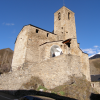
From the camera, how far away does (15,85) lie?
12.1m

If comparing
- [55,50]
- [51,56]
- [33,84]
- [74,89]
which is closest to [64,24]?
[55,50]

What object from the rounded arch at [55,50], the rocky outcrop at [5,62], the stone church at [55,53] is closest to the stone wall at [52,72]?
the stone church at [55,53]

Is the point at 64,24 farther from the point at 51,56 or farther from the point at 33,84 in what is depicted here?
the point at 33,84

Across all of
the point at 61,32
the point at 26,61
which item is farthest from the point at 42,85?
the point at 61,32

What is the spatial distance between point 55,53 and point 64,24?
6746 mm

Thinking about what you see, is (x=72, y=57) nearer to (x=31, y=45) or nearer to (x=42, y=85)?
(x=42, y=85)

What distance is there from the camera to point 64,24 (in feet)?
64.2

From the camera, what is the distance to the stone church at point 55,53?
38.4ft

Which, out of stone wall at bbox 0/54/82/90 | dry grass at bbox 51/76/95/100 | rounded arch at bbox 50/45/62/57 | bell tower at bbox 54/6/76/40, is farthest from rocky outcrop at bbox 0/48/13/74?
dry grass at bbox 51/76/95/100

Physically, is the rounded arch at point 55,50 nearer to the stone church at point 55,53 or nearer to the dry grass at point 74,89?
the stone church at point 55,53

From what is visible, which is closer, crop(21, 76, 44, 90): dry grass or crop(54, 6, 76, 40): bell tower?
crop(21, 76, 44, 90): dry grass

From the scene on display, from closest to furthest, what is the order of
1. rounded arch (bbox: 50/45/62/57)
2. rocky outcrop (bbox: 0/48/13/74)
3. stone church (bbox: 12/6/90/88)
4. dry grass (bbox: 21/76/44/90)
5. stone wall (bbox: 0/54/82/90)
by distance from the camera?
dry grass (bbox: 21/76/44/90) → stone wall (bbox: 0/54/82/90) → stone church (bbox: 12/6/90/88) → rounded arch (bbox: 50/45/62/57) → rocky outcrop (bbox: 0/48/13/74)

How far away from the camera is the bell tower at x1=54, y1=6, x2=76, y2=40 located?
761 inches

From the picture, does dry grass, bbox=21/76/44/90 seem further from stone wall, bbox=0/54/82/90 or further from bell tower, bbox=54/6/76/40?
bell tower, bbox=54/6/76/40
